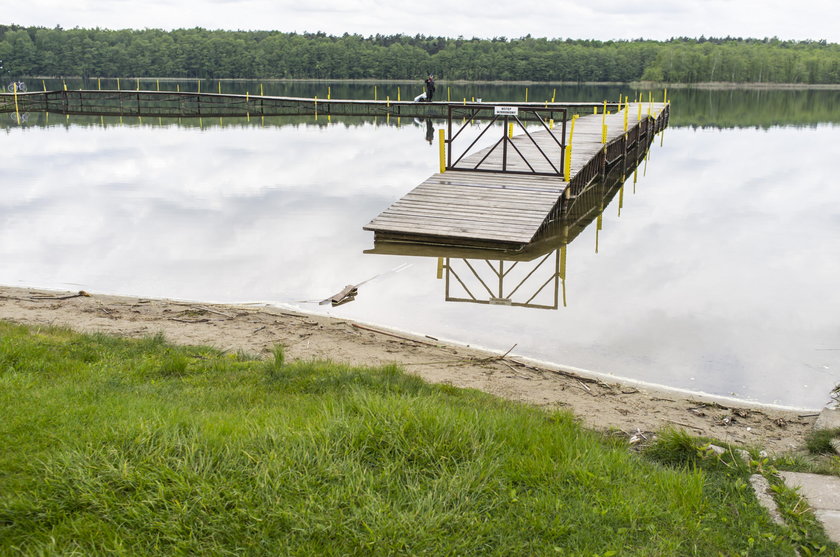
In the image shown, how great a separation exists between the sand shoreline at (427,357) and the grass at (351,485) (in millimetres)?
2035

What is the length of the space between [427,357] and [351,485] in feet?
16.4

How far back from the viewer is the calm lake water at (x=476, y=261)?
33.0ft

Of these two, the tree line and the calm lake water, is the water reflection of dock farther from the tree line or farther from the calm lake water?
the tree line

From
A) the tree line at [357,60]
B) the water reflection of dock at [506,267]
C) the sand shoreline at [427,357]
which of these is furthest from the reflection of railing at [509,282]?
the tree line at [357,60]

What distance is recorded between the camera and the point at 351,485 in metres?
4.11

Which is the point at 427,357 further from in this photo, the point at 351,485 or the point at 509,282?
the point at 351,485

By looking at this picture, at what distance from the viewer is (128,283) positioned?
13.0 m

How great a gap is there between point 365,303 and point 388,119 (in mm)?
38689

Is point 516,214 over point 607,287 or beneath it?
over

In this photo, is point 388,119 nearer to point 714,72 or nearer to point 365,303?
point 365,303

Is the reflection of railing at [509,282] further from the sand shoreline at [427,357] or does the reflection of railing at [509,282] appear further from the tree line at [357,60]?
the tree line at [357,60]

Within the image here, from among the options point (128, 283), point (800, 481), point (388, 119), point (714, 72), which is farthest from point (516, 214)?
point (714, 72)

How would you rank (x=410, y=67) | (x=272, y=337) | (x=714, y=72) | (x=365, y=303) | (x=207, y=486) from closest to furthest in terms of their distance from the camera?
(x=207, y=486) < (x=272, y=337) < (x=365, y=303) < (x=714, y=72) < (x=410, y=67)

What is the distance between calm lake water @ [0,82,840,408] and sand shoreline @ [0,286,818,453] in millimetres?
616
